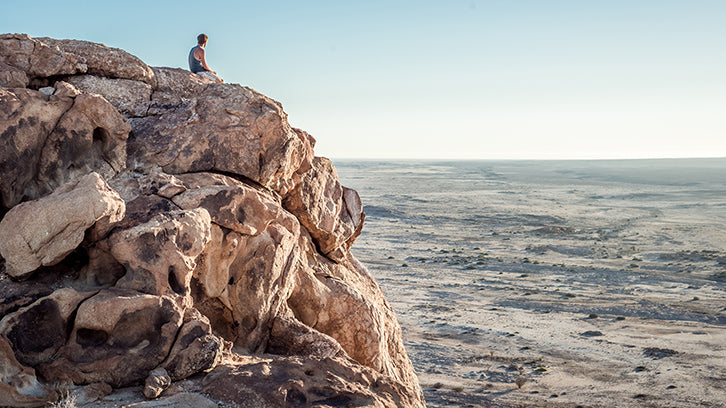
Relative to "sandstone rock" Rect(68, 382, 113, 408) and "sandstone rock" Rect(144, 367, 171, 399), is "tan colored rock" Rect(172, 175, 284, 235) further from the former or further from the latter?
"sandstone rock" Rect(68, 382, 113, 408)

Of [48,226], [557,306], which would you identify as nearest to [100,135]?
[48,226]

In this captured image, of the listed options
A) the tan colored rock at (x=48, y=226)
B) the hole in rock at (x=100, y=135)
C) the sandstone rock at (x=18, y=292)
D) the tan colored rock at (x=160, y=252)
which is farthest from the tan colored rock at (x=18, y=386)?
the hole in rock at (x=100, y=135)

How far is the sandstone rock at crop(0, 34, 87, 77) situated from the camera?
11.0 meters

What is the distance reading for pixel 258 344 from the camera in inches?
394

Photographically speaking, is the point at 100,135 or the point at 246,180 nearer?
the point at 100,135

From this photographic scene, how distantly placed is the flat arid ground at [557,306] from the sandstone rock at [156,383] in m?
13.3

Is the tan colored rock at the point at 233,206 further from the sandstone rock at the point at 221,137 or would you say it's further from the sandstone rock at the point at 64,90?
the sandstone rock at the point at 64,90

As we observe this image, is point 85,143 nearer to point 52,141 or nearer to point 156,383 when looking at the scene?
point 52,141

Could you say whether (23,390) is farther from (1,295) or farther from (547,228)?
(547,228)

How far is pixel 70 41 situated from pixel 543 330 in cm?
2461

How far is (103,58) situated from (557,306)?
29.3 m

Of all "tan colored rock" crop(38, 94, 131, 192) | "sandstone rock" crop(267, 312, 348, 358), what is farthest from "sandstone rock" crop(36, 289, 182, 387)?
"tan colored rock" crop(38, 94, 131, 192)

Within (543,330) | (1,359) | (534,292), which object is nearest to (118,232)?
(1,359)

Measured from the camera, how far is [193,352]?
26.1ft
